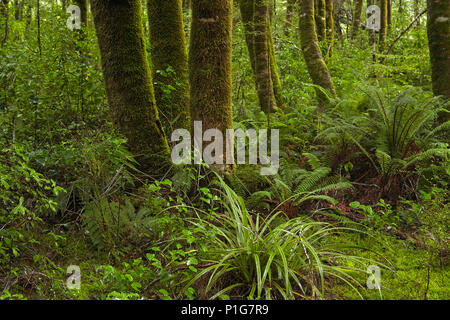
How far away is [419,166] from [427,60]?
22.8 ft

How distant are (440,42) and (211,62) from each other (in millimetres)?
3277

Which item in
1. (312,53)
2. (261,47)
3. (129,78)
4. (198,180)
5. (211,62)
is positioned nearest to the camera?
(198,180)

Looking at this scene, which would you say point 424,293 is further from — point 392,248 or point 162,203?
point 162,203

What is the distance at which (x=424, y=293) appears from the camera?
2625 millimetres

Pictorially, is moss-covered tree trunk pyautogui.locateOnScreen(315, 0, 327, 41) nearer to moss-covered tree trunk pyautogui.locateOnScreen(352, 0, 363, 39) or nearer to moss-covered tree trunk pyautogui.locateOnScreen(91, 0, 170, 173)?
moss-covered tree trunk pyautogui.locateOnScreen(352, 0, 363, 39)

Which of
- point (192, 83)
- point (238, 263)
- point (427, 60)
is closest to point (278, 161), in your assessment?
point (192, 83)

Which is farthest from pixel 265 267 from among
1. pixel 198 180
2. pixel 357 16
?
pixel 357 16

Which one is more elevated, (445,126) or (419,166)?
(445,126)

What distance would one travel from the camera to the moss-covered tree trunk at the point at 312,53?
23.4 feet

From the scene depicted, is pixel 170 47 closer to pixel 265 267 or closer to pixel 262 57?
pixel 262 57

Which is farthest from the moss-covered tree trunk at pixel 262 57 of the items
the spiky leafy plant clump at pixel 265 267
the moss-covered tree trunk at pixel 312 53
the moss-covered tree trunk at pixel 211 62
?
the spiky leafy plant clump at pixel 265 267

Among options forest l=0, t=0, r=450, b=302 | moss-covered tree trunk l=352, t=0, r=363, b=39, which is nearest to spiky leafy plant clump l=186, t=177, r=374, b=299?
forest l=0, t=0, r=450, b=302

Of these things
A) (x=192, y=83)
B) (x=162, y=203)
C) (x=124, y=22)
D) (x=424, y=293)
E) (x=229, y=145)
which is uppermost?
(x=124, y=22)

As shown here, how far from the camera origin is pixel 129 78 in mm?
4129
